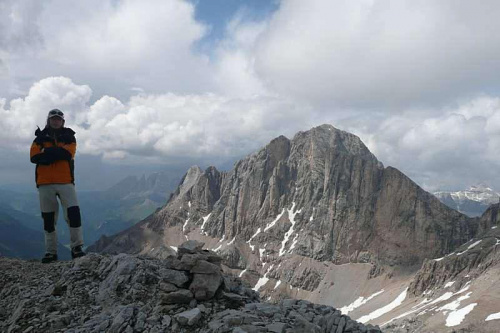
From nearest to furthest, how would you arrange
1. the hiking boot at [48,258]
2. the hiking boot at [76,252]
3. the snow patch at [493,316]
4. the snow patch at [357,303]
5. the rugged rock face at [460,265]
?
1. the hiking boot at [76,252]
2. the hiking boot at [48,258]
3. the snow patch at [493,316]
4. the rugged rock face at [460,265]
5. the snow patch at [357,303]

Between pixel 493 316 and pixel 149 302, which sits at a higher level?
pixel 149 302

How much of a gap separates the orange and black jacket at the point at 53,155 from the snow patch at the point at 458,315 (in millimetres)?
103724

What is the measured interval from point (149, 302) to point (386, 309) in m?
168

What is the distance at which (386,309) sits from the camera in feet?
518

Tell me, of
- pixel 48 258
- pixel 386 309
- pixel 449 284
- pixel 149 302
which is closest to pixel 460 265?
pixel 449 284

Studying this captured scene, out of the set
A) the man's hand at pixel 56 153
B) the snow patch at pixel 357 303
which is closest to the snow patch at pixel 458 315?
the snow patch at pixel 357 303

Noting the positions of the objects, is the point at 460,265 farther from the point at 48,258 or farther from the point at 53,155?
the point at 53,155

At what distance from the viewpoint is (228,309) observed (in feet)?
38.4

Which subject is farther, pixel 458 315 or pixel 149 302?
pixel 458 315

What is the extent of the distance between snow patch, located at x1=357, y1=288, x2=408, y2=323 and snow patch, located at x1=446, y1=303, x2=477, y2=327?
5093 centimetres

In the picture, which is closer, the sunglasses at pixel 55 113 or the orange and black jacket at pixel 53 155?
the orange and black jacket at pixel 53 155

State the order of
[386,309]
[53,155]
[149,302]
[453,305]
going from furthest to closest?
[386,309]
[453,305]
[53,155]
[149,302]

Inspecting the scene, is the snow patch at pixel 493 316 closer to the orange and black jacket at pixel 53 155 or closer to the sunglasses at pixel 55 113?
the orange and black jacket at pixel 53 155

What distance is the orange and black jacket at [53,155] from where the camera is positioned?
16.5 metres
